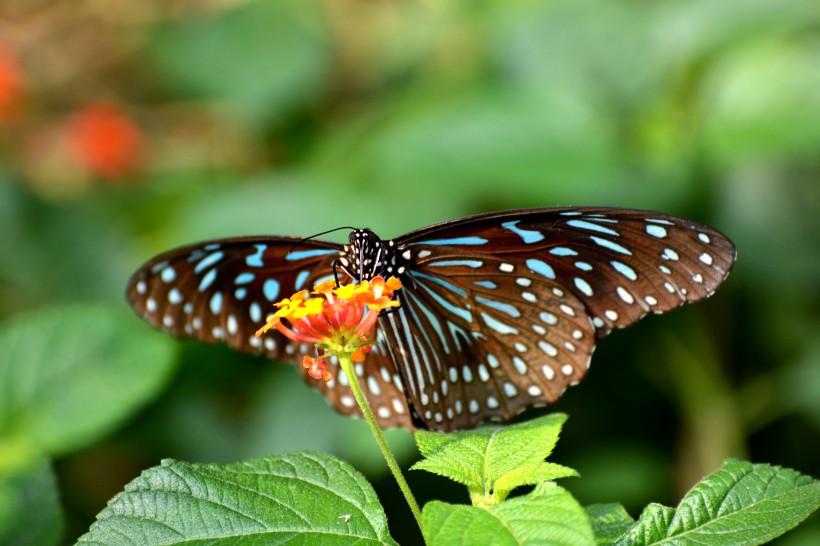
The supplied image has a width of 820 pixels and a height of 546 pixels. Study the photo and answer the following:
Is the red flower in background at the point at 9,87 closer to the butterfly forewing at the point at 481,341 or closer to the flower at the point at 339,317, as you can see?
the butterfly forewing at the point at 481,341

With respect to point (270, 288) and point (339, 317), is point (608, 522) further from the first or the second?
point (270, 288)

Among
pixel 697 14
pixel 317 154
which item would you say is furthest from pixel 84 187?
pixel 697 14

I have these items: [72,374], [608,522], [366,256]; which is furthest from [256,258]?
[608,522]

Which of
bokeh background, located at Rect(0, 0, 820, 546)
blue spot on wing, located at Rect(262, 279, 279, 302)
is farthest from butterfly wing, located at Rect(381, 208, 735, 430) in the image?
bokeh background, located at Rect(0, 0, 820, 546)

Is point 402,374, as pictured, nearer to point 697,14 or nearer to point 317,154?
point 697,14

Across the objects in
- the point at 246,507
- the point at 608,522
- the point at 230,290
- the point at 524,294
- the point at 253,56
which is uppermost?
the point at 253,56

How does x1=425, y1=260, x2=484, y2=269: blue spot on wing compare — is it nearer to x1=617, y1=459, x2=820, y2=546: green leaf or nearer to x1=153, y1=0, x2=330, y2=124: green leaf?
x1=617, y1=459, x2=820, y2=546: green leaf
